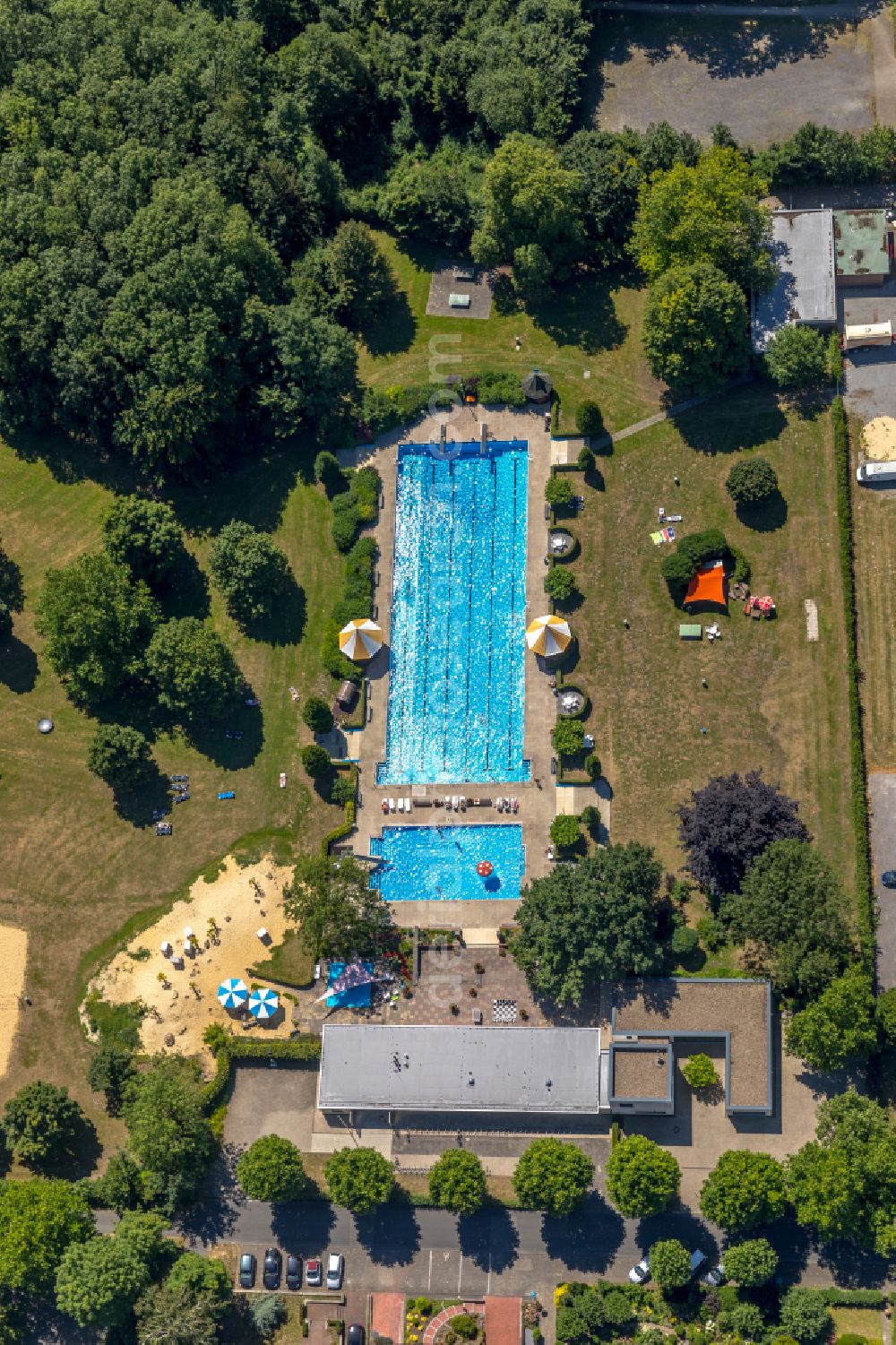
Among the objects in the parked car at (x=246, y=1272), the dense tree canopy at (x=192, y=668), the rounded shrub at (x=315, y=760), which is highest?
the dense tree canopy at (x=192, y=668)

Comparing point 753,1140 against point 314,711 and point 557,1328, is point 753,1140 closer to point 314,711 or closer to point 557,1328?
point 557,1328

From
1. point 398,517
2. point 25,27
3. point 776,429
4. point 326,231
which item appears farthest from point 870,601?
point 25,27

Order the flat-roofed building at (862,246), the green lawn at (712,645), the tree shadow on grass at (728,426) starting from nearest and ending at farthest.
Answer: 1. the green lawn at (712,645)
2. the flat-roofed building at (862,246)
3. the tree shadow on grass at (728,426)

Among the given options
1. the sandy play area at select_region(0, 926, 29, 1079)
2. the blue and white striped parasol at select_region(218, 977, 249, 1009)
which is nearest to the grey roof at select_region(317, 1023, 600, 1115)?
the blue and white striped parasol at select_region(218, 977, 249, 1009)

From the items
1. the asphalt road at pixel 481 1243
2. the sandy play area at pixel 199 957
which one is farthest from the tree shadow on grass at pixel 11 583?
the asphalt road at pixel 481 1243

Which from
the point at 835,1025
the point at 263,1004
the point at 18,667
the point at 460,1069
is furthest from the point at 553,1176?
the point at 18,667

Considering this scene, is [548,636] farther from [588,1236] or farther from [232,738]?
[588,1236]

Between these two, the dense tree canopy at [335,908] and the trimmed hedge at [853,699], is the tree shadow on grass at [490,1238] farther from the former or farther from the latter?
the trimmed hedge at [853,699]
